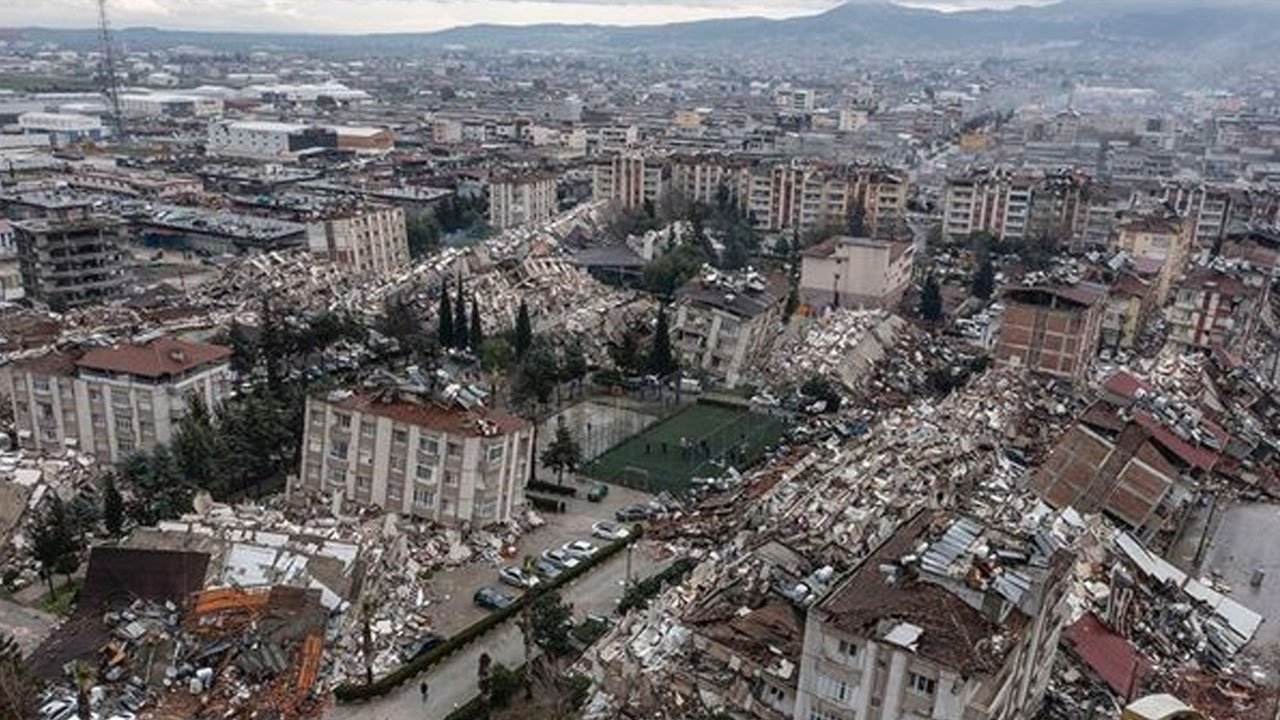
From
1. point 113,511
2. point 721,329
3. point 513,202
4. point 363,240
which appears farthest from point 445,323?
point 513,202

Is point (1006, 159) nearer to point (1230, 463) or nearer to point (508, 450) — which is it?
point (1230, 463)

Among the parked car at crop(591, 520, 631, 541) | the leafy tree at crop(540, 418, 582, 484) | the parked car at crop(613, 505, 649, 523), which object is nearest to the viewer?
the parked car at crop(591, 520, 631, 541)

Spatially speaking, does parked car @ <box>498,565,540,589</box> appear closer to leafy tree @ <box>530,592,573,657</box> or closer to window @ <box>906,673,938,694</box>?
leafy tree @ <box>530,592,573,657</box>

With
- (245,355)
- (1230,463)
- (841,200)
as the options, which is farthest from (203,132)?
(1230,463)

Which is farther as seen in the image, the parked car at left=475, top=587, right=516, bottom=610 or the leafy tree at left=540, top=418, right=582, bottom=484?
the leafy tree at left=540, top=418, right=582, bottom=484

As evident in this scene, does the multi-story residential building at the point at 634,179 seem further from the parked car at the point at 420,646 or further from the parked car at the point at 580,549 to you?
the parked car at the point at 420,646

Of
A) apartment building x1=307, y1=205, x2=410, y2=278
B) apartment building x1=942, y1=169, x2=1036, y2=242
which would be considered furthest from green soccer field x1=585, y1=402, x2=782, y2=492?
apartment building x1=942, y1=169, x2=1036, y2=242

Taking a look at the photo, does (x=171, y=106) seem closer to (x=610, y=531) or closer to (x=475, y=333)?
(x=475, y=333)

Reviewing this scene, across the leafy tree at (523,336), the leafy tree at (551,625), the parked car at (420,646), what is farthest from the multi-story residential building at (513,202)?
the leafy tree at (551,625)
